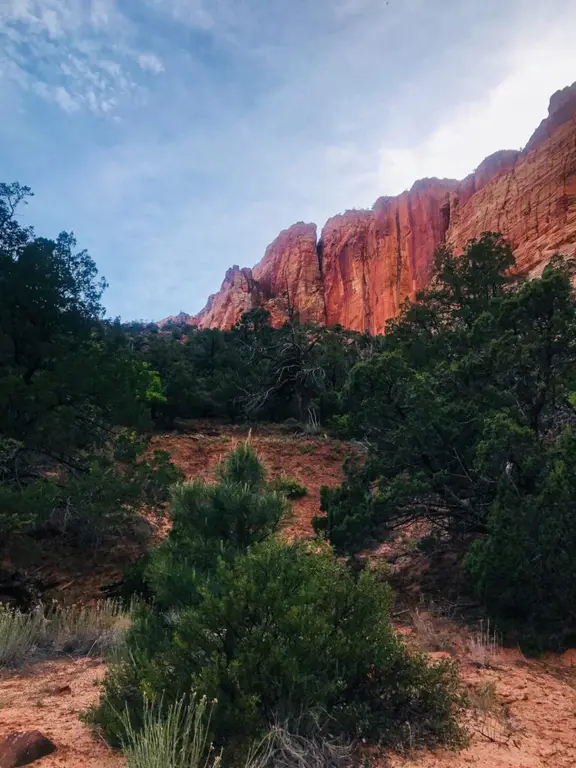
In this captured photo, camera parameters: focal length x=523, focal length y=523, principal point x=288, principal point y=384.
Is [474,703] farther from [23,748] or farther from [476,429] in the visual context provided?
[476,429]

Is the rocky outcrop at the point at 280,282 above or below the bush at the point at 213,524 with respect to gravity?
above

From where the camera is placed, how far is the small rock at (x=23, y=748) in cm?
318

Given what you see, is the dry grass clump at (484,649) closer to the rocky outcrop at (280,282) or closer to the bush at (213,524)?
the bush at (213,524)

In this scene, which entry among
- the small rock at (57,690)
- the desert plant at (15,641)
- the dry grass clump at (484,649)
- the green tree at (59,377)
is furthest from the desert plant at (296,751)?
the green tree at (59,377)

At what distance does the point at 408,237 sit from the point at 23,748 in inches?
2630

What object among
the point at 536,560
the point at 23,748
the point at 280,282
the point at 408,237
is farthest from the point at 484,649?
the point at 280,282

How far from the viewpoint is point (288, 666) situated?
11.1 ft

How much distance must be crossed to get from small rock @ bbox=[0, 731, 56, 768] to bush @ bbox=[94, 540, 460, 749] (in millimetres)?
381

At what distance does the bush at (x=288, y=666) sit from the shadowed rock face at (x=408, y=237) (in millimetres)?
34809

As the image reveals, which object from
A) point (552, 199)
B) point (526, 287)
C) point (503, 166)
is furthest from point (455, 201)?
point (526, 287)

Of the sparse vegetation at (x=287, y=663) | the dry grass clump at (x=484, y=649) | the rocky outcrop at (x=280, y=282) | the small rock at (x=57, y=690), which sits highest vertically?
the rocky outcrop at (x=280, y=282)

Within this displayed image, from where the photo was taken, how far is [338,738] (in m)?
3.39

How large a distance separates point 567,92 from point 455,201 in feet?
48.6

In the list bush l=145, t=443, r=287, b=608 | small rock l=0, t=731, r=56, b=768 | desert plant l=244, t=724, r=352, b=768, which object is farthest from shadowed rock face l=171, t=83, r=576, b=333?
small rock l=0, t=731, r=56, b=768
